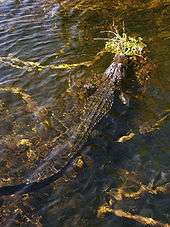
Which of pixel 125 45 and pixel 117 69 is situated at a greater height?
pixel 125 45

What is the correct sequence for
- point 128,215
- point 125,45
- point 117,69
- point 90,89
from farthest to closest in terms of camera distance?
1. point 125,45
2. point 117,69
3. point 90,89
4. point 128,215

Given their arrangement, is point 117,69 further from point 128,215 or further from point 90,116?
point 128,215

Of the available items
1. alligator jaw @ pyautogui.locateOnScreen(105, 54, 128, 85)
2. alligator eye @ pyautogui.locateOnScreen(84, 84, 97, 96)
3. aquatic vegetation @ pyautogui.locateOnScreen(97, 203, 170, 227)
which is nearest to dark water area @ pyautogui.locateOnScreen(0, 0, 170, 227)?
aquatic vegetation @ pyautogui.locateOnScreen(97, 203, 170, 227)

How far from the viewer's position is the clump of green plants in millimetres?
10961

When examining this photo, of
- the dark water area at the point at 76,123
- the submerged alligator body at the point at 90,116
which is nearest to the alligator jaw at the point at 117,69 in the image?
the submerged alligator body at the point at 90,116

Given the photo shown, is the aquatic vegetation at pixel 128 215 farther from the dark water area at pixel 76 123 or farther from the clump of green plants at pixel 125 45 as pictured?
the clump of green plants at pixel 125 45

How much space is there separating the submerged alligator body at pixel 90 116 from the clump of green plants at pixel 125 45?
466 millimetres

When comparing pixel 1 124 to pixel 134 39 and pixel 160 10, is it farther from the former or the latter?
pixel 160 10

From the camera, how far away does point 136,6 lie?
13688mm

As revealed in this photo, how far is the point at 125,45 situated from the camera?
11.2 m

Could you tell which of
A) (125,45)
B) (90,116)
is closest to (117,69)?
(125,45)

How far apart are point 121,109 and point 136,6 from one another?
18.3 feet

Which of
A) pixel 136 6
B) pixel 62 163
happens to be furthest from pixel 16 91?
pixel 136 6

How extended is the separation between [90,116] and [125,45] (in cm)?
319
